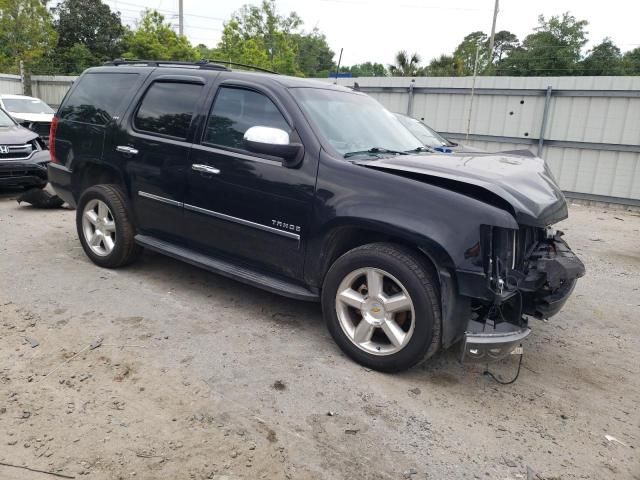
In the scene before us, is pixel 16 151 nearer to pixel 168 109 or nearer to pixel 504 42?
pixel 168 109

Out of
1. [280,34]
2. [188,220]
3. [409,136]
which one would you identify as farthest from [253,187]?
[280,34]

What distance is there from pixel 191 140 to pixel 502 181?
2458mm

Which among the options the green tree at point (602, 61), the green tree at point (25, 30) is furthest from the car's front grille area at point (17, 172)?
the green tree at point (602, 61)

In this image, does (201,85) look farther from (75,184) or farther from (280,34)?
(280,34)

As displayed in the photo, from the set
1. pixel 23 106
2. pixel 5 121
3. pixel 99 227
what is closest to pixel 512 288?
pixel 99 227

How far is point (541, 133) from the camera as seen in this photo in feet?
38.2

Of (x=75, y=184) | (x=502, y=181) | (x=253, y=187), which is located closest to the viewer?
(x=502, y=181)

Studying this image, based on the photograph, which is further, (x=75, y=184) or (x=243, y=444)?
(x=75, y=184)

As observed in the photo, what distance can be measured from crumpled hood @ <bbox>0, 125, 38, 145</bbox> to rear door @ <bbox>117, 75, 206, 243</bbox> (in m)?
4.46

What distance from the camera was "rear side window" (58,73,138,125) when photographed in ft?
15.8

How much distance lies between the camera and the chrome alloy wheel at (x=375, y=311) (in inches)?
128

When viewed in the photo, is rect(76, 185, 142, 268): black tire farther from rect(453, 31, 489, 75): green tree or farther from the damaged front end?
rect(453, 31, 489, 75): green tree

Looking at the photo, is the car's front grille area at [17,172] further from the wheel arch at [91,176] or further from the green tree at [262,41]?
the green tree at [262,41]

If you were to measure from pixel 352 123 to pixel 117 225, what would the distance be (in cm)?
240
